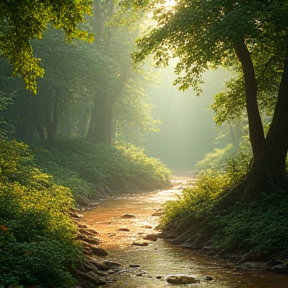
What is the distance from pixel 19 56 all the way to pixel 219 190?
28.1 ft

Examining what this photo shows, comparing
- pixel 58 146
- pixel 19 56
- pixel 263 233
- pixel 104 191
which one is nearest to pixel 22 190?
pixel 19 56

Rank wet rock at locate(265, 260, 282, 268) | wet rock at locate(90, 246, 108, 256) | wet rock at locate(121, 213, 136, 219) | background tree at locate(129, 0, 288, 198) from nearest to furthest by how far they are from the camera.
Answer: wet rock at locate(265, 260, 282, 268) < wet rock at locate(90, 246, 108, 256) < background tree at locate(129, 0, 288, 198) < wet rock at locate(121, 213, 136, 219)

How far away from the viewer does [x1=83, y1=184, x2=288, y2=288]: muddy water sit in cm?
910

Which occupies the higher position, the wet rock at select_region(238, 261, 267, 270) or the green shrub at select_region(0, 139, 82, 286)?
the green shrub at select_region(0, 139, 82, 286)

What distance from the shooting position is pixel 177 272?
1009 centimetres

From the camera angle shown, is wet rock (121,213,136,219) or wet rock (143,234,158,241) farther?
wet rock (121,213,136,219)

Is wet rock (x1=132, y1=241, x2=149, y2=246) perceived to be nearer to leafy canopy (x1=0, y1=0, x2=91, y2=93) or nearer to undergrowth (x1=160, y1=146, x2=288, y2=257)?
undergrowth (x1=160, y1=146, x2=288, y2=257)

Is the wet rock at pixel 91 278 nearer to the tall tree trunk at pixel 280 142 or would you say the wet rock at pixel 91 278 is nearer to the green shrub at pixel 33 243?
the green shrub at pixel 33 243

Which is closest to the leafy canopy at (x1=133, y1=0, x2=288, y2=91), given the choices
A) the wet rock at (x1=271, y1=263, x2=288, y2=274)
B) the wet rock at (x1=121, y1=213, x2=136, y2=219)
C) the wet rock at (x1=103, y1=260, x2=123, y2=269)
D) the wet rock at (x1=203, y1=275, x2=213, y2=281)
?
the wet rock at (x1=271, y1=263, x2=288, y2=274)

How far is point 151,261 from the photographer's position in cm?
1125

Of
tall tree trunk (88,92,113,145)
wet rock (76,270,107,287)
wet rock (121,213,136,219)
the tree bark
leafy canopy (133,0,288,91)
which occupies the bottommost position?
wet rock (76,270,107,287)

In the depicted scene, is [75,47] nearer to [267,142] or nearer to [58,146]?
[58,146]

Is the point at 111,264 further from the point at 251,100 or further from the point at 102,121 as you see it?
Result: the point at 102,121

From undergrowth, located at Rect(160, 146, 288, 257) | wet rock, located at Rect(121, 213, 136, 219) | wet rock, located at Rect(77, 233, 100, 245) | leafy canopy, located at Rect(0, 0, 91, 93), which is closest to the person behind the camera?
leafy canopy, located at Rect(0, 0, 91, 93)
